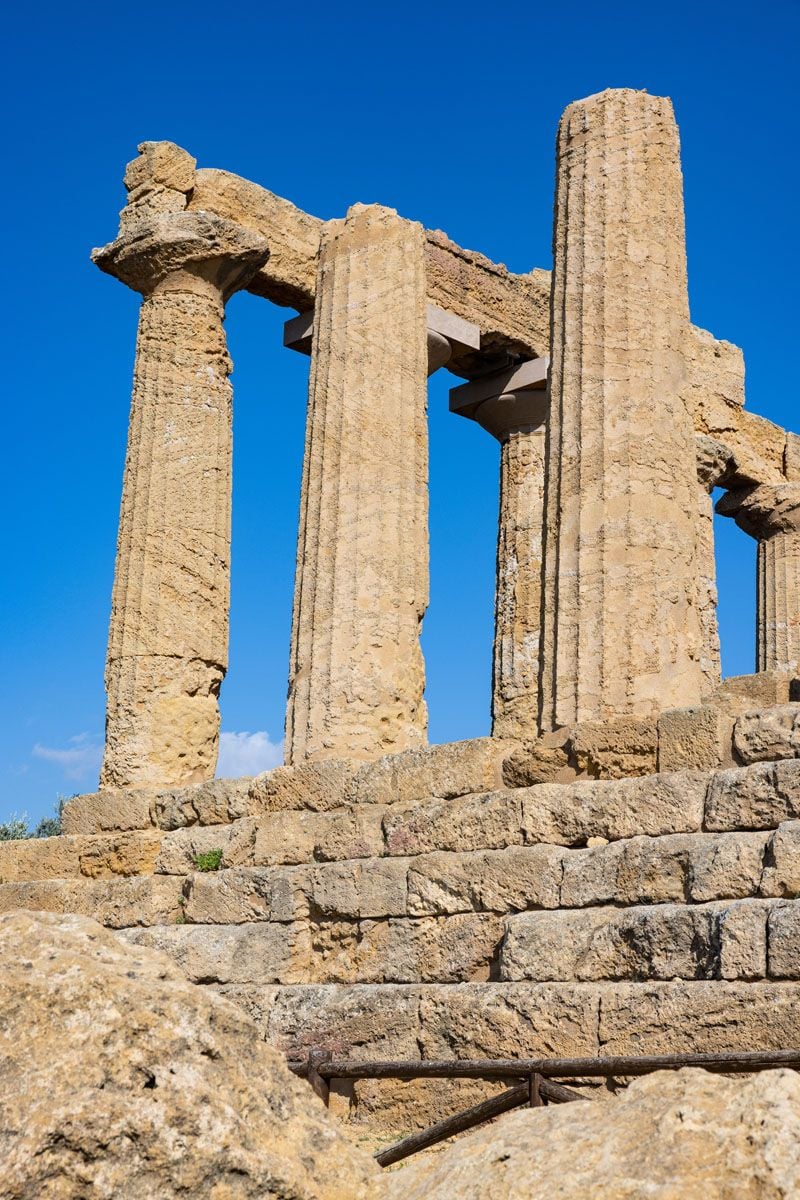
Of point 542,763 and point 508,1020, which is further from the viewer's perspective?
point 542,763

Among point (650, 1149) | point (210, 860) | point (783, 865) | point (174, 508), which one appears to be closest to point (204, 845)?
point (210, 860)

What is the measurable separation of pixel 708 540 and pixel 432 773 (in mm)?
10339

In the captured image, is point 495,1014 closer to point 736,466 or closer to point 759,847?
point 759,847

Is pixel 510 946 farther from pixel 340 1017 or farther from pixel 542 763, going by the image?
pixel 542 763

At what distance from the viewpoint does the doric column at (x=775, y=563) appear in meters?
21.6

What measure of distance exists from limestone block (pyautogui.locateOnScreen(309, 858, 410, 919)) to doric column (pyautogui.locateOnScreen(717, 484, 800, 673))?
1172cm

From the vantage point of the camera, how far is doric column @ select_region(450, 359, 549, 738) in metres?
18.0

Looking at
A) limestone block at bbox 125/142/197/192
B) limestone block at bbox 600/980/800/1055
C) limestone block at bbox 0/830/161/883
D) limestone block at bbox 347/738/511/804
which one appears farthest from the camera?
limestone block at bbox 125/142/197/192

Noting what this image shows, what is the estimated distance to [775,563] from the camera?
72.0 feet

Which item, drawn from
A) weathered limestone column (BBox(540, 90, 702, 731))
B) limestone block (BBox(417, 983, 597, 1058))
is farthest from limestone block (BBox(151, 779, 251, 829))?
limestone block (BBox(417, 983, 597, 1058))

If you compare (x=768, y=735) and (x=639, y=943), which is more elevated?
(x=768, y=735)

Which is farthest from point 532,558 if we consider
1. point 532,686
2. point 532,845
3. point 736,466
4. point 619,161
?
point 532,845

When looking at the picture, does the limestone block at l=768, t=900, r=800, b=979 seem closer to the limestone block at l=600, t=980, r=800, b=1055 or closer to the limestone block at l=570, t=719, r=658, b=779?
the limestone block at l=600, t=980, r=800, b=1055

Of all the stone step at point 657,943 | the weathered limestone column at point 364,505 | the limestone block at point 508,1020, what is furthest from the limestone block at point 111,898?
the stone step at point 657,943
